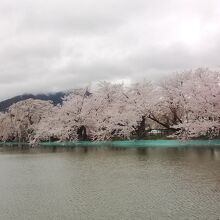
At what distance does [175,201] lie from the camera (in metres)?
11.6

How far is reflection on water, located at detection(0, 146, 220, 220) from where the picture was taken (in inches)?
426

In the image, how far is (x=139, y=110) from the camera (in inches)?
1492

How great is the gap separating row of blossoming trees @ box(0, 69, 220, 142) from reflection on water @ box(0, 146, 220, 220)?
1107 cm

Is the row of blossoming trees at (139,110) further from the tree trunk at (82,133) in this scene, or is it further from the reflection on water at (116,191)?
the reflection on water at (116,191)

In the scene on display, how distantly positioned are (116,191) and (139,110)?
24.5m

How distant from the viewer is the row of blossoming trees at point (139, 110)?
31.6 m

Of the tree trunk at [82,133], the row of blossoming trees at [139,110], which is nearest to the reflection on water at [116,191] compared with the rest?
the row of blossoming trees at [139,110]

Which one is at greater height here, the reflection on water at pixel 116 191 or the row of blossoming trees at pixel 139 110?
the row of blossoming trees at pixel 139 110

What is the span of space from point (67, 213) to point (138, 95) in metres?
29.5

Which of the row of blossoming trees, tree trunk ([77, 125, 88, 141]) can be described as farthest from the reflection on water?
tree trunk ([77, 125, 88, 141])

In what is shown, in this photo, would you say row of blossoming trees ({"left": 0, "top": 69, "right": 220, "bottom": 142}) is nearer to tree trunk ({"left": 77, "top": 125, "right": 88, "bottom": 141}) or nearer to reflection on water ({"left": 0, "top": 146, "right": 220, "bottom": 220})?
tree trunk ({"left": 77, "top": 125, "right": 88, "bottom": 141})

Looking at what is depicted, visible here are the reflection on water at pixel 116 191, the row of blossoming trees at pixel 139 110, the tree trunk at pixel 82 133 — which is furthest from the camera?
the tree trunk at pixel 82 133

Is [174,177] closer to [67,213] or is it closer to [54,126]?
[67,213]

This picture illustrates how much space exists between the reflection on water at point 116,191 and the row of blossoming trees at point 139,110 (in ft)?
36.3
